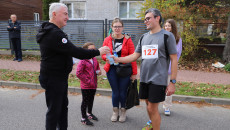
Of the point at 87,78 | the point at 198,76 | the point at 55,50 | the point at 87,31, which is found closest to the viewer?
the point at 55,50

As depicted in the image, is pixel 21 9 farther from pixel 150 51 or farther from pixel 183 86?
pixel 150 51

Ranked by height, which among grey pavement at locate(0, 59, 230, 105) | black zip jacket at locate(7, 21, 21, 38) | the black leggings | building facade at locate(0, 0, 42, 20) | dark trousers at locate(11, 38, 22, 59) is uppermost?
building facade at locate(0, 0, 42, 20)

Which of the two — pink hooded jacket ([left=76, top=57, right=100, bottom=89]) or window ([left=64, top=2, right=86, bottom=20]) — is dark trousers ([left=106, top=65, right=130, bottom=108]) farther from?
window ([left=64, top=2, right=86, bottom=20])

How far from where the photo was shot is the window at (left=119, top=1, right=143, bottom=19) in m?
13.8

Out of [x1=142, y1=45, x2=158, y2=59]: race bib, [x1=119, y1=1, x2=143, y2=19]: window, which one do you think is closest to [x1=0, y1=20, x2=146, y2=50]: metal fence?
[x1=119, y1=1, x2=143, y2=19]: window

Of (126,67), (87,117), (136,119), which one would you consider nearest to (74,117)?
(87,117)

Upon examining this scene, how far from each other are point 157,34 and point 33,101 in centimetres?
365

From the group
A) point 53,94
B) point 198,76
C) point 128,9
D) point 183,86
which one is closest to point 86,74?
point 53,94

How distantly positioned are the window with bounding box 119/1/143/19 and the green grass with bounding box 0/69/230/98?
27.3 feet

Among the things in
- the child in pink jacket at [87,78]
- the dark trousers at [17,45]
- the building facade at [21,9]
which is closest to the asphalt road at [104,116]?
the child in pink jacket at [87,78]

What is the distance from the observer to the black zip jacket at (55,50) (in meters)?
2.45

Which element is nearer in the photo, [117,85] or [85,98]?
[85,98]

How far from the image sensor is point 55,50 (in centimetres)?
248

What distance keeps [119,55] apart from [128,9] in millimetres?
10902
